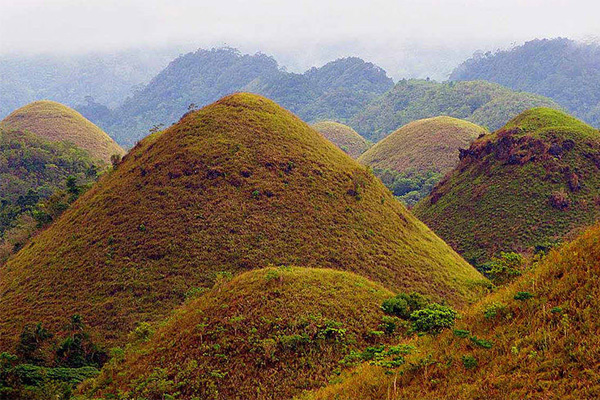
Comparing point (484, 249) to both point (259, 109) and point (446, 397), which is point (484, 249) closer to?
point (259, 109)

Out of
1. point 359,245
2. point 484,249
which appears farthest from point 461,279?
point 484,249

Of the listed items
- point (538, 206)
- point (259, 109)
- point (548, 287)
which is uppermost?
point (259, 109)

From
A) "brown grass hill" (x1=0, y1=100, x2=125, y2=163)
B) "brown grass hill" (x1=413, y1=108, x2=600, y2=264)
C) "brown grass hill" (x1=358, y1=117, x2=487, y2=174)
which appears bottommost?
"brown grass hill" (x1=413, y1=108, x2=600, y2=264)

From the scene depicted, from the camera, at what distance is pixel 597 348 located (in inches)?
383

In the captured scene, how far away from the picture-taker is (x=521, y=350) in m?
10.8

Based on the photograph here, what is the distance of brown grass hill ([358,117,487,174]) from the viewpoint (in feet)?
391

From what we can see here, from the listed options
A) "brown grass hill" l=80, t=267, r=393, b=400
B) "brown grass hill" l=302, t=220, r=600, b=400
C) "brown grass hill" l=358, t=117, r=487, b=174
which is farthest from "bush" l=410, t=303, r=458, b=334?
"brown grass hill" l=358, t=117, r=487, b=174

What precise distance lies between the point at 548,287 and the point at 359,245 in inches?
1041

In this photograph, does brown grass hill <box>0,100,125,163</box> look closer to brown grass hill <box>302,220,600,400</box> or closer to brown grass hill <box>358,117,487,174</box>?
brown grass hill <box>358,117,487,174</box>

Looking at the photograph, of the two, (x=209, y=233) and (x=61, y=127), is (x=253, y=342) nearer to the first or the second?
(x=209, y=233)

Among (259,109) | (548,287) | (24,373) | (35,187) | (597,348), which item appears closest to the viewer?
(597,348)

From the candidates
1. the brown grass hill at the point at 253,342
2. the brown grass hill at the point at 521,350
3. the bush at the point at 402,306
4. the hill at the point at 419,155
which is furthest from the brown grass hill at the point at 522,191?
the brown grass hill at the point at 521,350

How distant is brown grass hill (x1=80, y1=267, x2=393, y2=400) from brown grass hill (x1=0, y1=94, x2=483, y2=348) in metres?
12.0

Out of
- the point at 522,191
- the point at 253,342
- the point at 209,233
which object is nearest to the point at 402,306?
the point at 253,342
